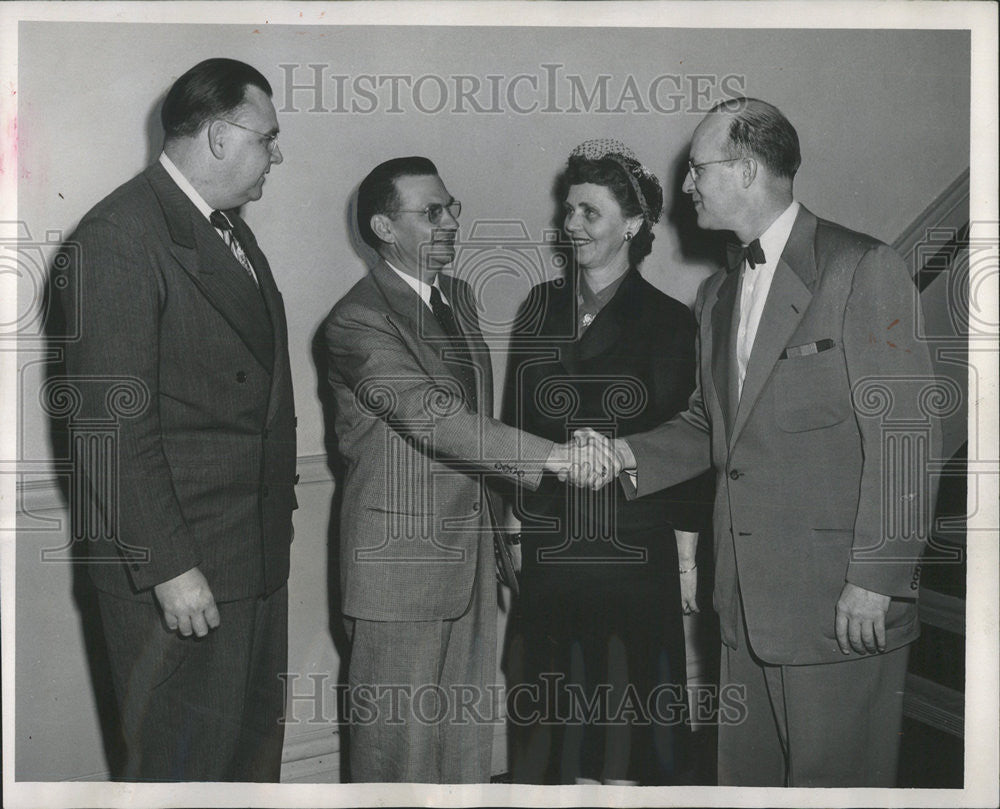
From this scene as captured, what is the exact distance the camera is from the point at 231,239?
2.36 meters

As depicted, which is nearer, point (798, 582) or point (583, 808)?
point (798, 582)

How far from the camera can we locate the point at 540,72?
2.44 m

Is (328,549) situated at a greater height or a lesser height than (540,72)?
lesser

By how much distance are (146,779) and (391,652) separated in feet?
2.35

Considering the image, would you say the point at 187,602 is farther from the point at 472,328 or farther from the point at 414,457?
the point at 472,328

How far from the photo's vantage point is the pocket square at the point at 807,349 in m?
2.29

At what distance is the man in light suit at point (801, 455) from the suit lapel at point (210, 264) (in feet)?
2.92

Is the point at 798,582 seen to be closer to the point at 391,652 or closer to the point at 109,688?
the point at 391,652

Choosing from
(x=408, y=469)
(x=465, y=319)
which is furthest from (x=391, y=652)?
(x=465, y=319)

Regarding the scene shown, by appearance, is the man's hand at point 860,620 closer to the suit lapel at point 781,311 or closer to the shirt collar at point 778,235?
the suit lapel at point 781,311

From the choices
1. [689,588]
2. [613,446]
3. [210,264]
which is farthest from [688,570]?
[210,264]

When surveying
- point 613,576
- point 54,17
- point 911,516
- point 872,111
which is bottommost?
point 613,576

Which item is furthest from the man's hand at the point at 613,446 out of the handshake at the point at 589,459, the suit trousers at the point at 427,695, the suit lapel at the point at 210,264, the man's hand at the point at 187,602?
the man's hand at the point at 187,602

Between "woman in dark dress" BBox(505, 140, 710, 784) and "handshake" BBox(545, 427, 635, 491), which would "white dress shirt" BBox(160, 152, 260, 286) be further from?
"handshake" BBox(545, 427, 635, 491)
